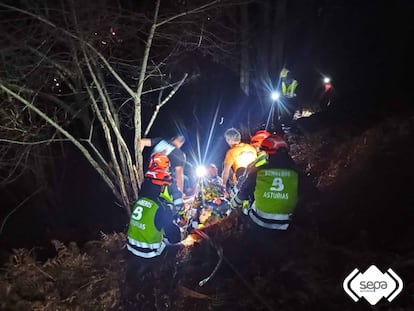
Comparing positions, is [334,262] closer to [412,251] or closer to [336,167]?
[412,251]

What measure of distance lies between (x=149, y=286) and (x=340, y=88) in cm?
903

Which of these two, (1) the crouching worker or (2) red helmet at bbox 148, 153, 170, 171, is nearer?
(1) the crouching worker

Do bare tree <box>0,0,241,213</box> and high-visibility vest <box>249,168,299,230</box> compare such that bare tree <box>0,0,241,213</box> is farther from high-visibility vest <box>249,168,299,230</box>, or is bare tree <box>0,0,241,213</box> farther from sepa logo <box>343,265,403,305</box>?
sepa logo <box>343,265,403,305</box>

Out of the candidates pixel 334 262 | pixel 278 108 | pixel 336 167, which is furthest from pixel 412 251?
pixel 278 108

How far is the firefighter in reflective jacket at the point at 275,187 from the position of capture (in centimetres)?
498

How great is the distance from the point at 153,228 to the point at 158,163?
844mm

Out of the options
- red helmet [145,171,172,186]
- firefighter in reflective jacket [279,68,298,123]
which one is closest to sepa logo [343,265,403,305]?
red helmet [145,171,172,186]

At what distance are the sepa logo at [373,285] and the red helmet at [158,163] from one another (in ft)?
8.24

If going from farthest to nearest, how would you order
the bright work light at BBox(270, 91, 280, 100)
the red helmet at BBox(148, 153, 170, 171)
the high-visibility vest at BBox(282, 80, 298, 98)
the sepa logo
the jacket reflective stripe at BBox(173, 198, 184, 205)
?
the bright work light at BBox(270, 91, 280, 100), the high-visibility vest at BBox(282, 80, 298, 98), the jacket reflective stripe at BBox(173, 198, 184, 205), the red helmet at BBox(148, 153, 170, 171), the sepa logo

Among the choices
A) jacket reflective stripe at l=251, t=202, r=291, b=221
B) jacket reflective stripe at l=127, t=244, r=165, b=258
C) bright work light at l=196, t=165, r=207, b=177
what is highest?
jacket reflective stripe at l=251, t=202, r=291, b=221

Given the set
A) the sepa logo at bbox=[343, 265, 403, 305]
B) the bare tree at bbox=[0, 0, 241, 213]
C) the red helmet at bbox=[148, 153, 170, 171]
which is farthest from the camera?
the bare tree at bbox=[0, 0, 241, 213]

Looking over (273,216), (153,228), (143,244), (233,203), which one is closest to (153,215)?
(153,228)

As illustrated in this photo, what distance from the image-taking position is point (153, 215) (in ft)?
15.8

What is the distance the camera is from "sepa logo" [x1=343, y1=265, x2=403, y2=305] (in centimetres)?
408
